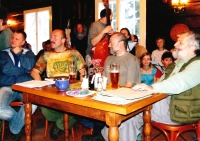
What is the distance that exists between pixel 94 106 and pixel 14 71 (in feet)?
5.38

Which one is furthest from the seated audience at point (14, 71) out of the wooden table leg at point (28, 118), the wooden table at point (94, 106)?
the wooden table at point (94, 106)

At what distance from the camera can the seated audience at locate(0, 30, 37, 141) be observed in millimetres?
2557

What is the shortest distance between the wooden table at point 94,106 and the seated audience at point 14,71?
684mm

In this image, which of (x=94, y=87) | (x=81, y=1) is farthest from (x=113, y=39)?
(x=81, y=1)

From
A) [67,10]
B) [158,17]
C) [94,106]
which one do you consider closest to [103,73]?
[94,106]

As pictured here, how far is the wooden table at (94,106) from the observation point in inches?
52.6

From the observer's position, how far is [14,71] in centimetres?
270

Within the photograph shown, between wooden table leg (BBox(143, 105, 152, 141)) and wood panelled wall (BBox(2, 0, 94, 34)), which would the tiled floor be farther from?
wood panelled wall (BBox(2, 0, 94, 34))

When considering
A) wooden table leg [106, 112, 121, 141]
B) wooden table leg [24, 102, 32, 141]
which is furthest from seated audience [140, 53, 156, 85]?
wooden table leg [106, 112, 121, 141]

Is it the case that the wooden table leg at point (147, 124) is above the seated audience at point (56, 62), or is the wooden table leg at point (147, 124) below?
below

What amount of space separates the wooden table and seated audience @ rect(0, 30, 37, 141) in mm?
684

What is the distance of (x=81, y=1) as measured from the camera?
6500 millimetres

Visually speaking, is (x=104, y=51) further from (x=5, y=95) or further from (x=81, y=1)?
(x=81, y=1)

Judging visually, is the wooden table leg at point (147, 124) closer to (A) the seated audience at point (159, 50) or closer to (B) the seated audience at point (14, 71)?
(B) the seated audience at point (14, 71)
